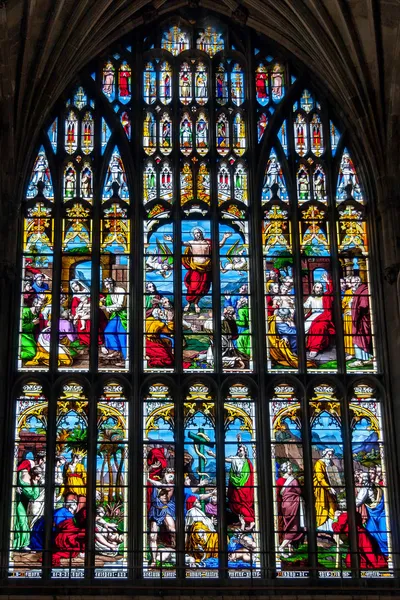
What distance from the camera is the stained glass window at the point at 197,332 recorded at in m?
22.0

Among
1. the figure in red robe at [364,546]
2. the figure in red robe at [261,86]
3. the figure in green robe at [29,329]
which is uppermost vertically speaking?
the figure in red robe at [261,86]

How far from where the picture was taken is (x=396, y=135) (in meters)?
24.2

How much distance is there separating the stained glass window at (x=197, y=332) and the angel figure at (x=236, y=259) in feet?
0.08

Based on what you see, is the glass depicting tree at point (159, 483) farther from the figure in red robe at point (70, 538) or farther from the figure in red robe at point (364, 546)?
the figure in red robe at point (364, 546)

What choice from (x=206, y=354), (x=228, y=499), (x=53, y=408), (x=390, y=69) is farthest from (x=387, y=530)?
(x=390, y=69)

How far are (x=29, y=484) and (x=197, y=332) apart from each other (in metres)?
3.94

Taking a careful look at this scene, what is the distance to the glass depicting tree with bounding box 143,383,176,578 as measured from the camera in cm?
2175

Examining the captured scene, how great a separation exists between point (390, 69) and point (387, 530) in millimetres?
8249

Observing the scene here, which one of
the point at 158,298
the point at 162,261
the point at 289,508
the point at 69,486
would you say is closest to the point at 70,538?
the point at 69,486

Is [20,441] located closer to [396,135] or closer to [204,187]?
[204,187]

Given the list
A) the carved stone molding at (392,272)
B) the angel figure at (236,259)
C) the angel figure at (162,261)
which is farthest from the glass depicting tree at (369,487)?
the angel figure at (162,261)

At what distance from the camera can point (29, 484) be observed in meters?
22.1

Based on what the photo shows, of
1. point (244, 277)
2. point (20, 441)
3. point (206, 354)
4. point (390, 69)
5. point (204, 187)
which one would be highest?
point (390, 69)

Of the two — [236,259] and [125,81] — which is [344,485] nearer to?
[236,259]
